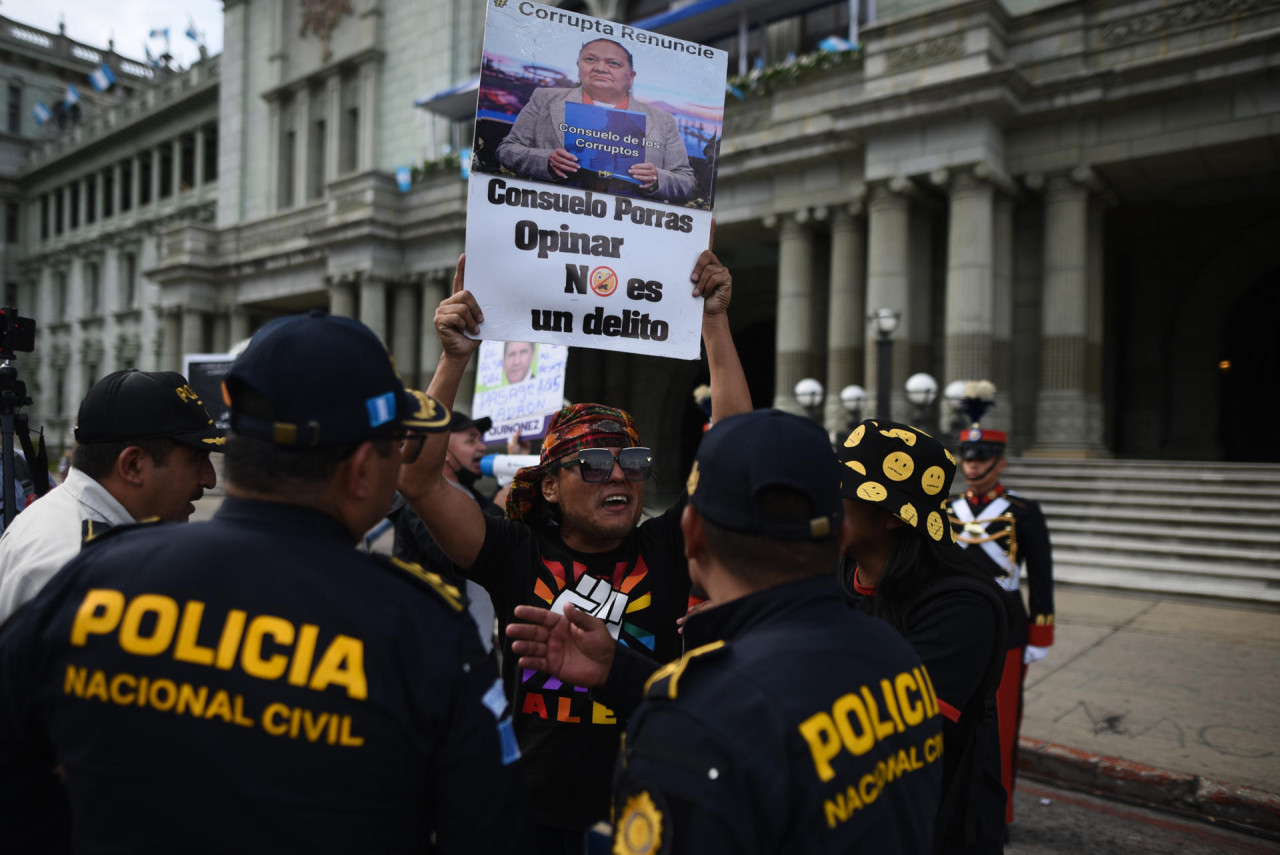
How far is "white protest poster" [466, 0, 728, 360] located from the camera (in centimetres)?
297

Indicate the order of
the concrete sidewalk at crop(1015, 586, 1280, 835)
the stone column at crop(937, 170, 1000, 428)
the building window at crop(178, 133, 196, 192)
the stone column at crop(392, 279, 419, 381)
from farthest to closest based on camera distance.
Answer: the building window at crop(178, 133, 196, 192) < the stone column at crop(392, 279, 419, 381) < the stone column at crop(937, 170, 1000, 428) < the concrete sidewalk at crop(1015, 586, 1280, 835)

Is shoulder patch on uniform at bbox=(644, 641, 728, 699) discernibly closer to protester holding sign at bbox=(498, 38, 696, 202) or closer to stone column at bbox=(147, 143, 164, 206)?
protester holding sign at bbox=(498, 38, 696, 202)

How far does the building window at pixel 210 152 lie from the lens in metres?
40.4

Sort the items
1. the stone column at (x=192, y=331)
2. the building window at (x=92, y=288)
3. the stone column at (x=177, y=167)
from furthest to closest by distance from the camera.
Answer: the building window at (x=92, y=288)
the stone column at (x=177, y=167)
the stone column at (x=192, y=331)

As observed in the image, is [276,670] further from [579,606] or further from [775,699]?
[579,606]

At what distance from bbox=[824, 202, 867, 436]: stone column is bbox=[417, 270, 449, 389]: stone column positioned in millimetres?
12194

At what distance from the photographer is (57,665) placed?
1.49 meters

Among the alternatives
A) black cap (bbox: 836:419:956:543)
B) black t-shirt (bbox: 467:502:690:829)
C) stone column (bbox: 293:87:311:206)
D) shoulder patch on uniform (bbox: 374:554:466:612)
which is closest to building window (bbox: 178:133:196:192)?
stone column (bbox: 293:87:311:206)

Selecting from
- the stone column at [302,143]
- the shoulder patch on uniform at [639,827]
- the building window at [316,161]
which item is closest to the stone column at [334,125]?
the building window at [316,161]

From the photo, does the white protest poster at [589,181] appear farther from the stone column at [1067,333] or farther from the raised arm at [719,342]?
the stone column at [1067,333]

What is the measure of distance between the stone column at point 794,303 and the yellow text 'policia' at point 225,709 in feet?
58.5

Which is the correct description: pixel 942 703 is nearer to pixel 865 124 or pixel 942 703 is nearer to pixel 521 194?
pixel 521 194

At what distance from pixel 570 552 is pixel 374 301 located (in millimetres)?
25510

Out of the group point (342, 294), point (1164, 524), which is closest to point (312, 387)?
point (1164, 524)
